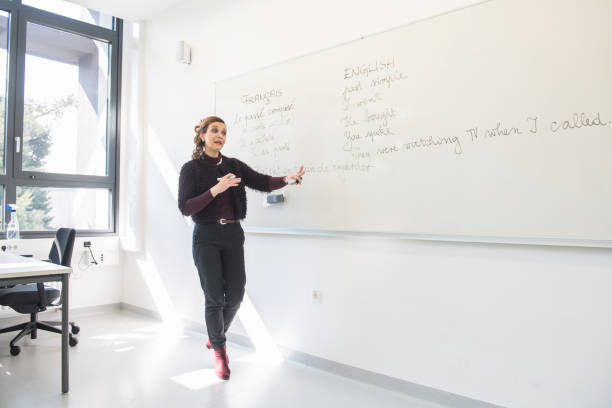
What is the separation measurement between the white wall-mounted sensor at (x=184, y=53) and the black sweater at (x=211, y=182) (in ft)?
4.73

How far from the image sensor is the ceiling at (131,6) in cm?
377

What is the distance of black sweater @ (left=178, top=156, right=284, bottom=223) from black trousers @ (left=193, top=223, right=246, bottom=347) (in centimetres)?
8

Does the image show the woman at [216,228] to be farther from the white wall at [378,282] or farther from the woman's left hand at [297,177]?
the white wall at [378,282]

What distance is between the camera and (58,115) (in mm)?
3998

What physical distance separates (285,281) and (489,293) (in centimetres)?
135

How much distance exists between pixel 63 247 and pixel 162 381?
138 cm

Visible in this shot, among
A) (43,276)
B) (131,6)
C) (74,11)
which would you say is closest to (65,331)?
(43,276)

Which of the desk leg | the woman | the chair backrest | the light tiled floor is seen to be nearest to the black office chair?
the chair backrest

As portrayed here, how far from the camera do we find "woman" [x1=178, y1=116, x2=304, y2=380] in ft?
8.14

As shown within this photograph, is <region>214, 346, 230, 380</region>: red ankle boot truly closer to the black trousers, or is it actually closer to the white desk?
the black trousers

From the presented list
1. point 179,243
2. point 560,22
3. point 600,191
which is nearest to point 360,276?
point 600,191

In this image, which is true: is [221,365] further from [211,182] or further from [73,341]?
[73,341]

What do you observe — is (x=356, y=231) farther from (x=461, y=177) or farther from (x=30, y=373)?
(x=30, y=373)

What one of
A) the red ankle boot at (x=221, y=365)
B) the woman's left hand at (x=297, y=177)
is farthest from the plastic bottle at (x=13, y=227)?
the woman's left hand at (x=297, y=177)
